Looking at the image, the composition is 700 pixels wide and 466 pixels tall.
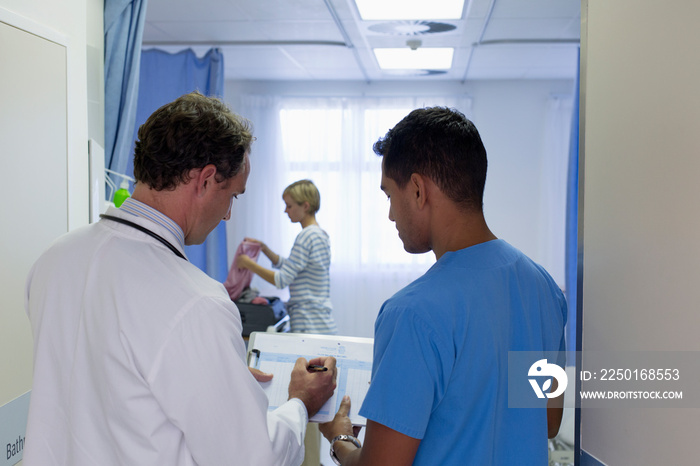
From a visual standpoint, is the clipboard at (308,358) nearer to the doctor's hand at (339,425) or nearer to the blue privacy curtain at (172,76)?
the doctor's hand at (339,425)

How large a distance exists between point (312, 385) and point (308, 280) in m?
1.93

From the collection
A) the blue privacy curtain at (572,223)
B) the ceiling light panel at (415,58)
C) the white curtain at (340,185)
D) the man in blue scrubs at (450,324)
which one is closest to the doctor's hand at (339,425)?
the man in blue scrubs at (450,324)

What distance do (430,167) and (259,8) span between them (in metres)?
2.48

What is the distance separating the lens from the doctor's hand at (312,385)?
1.30 meters

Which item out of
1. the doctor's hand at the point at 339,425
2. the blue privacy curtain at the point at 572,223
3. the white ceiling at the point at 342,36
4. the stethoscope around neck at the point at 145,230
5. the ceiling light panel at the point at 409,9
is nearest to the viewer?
the stethoscope around neck at the point at 145,230

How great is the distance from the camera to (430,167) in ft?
3.31

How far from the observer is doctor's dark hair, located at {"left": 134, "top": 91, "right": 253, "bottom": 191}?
1011mm

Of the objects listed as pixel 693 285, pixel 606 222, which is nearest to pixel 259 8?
pixel 606 222

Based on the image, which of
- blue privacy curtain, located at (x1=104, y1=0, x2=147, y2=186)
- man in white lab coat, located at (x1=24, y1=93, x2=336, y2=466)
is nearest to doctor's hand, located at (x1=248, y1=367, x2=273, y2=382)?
man in white lab coat, located at (x1=24, y1=93, x2=336, y2=466)

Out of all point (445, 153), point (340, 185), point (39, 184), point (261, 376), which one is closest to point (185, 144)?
point (445, 153)

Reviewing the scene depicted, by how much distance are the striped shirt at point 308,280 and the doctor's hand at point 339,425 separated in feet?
6.04

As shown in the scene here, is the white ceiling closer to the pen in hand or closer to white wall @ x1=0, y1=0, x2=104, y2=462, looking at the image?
white wall @ x1=0, y1=0, x2=104, y2=462

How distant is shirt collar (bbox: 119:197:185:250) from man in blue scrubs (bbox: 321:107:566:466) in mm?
380

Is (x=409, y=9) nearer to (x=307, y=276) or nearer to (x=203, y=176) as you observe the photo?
(x=307, y=276)
